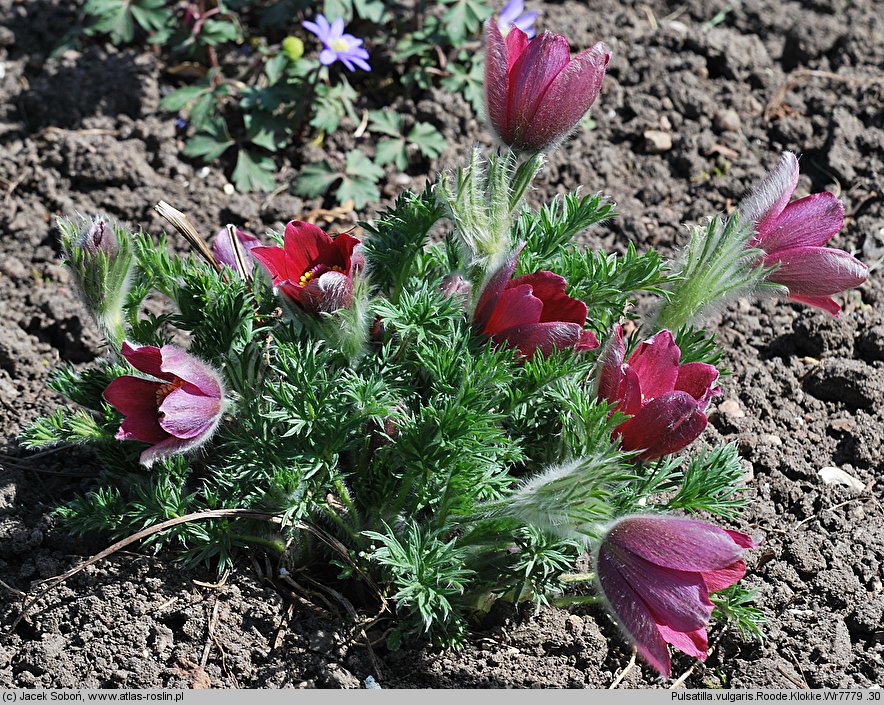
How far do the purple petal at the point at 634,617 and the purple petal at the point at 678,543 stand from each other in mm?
56

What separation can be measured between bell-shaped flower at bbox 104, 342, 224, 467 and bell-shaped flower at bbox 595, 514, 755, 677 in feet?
2.37

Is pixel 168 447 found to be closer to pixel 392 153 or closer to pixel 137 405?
pixel 137 405

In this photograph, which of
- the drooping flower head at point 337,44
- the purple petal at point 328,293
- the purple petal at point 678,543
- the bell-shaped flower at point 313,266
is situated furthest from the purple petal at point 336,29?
the purple petal at point 678,543

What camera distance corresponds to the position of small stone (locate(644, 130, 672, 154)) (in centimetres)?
315

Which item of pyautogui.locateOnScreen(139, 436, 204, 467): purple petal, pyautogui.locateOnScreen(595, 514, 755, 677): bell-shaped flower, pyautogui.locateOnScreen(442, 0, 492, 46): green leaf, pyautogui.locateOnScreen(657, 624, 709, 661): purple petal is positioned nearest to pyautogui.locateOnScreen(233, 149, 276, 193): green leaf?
pyautogui.locateOnScreen(442, 0, 492, 46): green leaf

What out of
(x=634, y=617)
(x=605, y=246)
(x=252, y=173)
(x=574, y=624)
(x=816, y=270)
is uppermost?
(x=816, y=270)

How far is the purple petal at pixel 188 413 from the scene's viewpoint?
1674mm


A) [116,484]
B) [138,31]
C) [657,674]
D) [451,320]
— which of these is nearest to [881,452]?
[657,674]

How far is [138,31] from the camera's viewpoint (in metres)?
3.39

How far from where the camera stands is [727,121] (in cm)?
321

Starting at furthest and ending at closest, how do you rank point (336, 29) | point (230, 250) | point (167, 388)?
point (336, 29)
point (230, 250)
point (167, 388)

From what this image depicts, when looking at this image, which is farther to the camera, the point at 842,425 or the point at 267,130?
the point at 267,130

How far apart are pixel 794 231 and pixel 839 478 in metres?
0.76

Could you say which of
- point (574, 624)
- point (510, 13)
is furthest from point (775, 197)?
point (510, 13)
